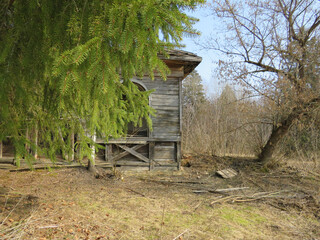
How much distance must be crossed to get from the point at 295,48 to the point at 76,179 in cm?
791

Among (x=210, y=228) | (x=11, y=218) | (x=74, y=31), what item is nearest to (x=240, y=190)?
(x=210, y=228)

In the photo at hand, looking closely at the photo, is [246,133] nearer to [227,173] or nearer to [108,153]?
[227,173]

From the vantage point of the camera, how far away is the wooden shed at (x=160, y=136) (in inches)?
323

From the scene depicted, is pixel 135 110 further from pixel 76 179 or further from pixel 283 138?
pixel 283 138

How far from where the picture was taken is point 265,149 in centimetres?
924

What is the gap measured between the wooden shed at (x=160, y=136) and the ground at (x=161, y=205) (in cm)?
43

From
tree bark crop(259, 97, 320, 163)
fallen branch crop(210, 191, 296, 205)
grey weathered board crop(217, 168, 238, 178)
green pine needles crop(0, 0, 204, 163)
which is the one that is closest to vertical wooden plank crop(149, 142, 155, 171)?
grey weathered board crop(217, 168, 238, 178)

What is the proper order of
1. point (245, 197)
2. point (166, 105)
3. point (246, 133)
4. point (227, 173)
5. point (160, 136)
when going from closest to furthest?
point (245, 197) < point (227, 173) < point (160, 136) < point (166, 105) < point (246, 133)

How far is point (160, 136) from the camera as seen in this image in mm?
8258

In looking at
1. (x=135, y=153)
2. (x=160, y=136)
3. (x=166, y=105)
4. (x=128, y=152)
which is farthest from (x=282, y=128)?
(x=128, y=152)

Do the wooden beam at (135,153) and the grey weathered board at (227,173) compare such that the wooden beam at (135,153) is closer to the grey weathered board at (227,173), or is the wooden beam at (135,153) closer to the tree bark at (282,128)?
the grey weathered board at (227,173)

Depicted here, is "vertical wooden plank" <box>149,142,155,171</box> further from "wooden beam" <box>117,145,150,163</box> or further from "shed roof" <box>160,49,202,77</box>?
"shed roof" <box>160,49,202,77</box>

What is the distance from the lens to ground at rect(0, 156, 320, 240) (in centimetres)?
360

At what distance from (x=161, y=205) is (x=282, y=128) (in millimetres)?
5708
